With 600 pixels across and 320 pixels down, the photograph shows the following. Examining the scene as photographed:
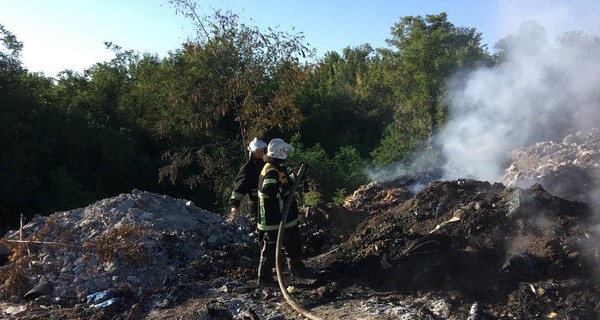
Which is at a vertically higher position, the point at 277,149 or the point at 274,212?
the point at 277,149

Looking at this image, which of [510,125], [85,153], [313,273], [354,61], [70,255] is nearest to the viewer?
[313,273]

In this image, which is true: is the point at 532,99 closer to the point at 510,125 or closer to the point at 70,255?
the point at 510,125

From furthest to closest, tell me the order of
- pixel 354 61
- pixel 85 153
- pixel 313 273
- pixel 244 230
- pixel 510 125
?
pixel 354 61 < pixel 85 153 < pixel 510 125 < pixel 244 230 < pixel 313 273

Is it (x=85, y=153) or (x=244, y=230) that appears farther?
(x=85, y=153)

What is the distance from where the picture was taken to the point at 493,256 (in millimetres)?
5449

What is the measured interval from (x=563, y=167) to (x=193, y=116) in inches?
286

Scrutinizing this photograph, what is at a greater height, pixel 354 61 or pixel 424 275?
pixel 354 61

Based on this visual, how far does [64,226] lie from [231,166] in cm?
612

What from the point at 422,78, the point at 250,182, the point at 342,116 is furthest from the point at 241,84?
the point at 342,116

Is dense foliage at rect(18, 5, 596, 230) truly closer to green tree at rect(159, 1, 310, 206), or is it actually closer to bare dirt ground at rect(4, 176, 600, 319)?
green tree at rect(159, 1, 310, 206)

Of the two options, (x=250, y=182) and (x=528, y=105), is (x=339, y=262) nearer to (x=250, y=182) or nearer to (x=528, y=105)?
(x=250, y=182)

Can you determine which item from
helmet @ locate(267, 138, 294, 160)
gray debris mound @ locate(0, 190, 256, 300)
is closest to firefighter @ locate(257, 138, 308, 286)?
helmet @ locate(267, 138, 294, 160)

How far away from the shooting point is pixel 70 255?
681cm

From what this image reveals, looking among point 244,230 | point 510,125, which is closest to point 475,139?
point 510,125
